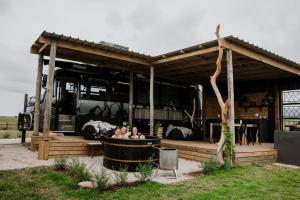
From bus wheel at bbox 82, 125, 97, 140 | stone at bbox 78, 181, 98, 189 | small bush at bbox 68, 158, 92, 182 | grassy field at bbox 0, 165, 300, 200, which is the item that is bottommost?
grassy field at bbox 0, 165, 300, 200

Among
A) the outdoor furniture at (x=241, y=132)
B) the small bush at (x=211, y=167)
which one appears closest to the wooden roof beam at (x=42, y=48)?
the small bush at (x=211, y=167)

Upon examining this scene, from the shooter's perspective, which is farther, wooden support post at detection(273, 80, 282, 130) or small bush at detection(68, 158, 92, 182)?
wooden support post at detection(273, 80, 282, 130)

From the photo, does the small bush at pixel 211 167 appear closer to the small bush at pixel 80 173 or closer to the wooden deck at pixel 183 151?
the wooden deck at pixel 183 151

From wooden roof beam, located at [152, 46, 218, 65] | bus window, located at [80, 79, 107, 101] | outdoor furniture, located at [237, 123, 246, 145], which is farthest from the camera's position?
bus window, located at [80, 79, 107, 101]

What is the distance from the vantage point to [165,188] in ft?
15.9

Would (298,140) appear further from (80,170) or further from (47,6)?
(47,6)

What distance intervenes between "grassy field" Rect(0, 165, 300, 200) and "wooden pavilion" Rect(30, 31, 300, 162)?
7.03 feet

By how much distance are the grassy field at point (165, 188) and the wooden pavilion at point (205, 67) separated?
2141mm

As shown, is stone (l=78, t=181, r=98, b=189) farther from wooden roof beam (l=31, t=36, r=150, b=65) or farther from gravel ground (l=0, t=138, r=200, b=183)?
wooden roof beam (l=31, t=36, r=150, b=65)

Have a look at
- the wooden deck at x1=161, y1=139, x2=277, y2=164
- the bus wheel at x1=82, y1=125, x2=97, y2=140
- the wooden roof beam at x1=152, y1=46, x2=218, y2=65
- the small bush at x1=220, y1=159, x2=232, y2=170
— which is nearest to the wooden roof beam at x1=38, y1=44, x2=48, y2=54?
the bus wheel at x1=82, y1=125, x2=97, y2=140

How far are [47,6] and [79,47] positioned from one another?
13.4ft

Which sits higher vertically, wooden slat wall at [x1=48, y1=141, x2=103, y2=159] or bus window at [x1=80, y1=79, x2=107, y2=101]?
bus window at [x1=80, y1=79, x2=107, y2=101]

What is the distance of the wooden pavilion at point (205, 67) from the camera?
25.8 ft

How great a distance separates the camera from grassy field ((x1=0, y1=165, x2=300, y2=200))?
4352 millimetres
